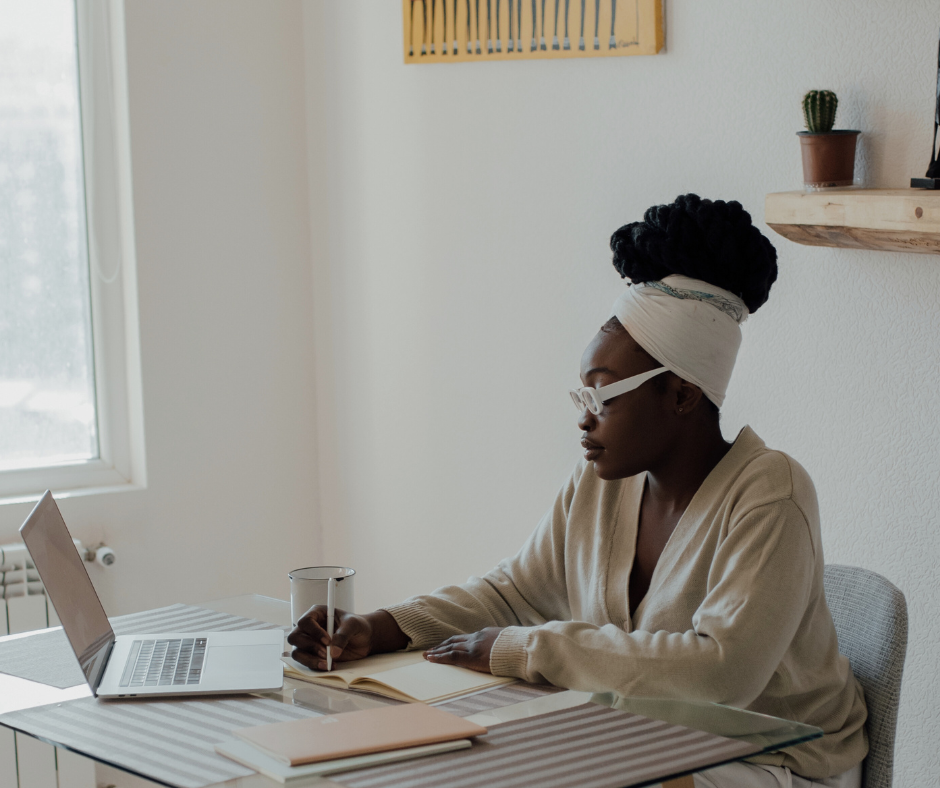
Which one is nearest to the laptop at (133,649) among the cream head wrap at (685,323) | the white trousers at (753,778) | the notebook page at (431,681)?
the notebook page at (431,681)

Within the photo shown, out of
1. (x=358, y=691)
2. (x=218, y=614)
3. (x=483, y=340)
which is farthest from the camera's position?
(x=483, y=340)

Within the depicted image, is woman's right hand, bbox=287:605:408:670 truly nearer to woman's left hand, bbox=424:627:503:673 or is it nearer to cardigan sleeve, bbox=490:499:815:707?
woman's left hand, bbox=424:627:503:673

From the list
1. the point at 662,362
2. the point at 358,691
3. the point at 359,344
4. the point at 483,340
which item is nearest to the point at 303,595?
the point at 358,691

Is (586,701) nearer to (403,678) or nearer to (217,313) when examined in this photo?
(403,678)

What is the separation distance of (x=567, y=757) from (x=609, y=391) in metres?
0.59

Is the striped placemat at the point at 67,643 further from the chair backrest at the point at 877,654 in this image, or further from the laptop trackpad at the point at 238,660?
the chair backrest at the point at 877,654

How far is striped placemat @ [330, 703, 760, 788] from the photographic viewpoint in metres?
1.01

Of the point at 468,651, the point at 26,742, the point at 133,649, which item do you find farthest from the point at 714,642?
the point at 26,742

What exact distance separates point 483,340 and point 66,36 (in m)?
1.37

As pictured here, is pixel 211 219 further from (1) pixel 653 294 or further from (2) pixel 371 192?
(1) pixel 653 294

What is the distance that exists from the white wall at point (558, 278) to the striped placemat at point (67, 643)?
1.10m

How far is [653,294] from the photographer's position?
1.53 m

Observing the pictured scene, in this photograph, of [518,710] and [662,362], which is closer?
[518,710]

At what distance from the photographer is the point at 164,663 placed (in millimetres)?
1393
